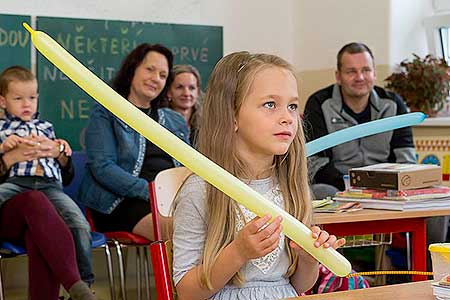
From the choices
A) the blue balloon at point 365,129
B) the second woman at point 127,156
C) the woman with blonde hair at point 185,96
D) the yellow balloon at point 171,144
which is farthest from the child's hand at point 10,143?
the yellow balloon at point 171,144

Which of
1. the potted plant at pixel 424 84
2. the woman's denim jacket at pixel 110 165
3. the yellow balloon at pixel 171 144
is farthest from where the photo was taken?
the potted plant at pixel 424 84

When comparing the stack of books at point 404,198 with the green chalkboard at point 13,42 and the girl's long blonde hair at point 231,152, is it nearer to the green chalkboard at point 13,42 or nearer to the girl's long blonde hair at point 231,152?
the girl's long blonde hair at point 231,152

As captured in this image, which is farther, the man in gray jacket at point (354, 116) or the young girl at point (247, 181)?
the man in gray jacket at point (354, 116)

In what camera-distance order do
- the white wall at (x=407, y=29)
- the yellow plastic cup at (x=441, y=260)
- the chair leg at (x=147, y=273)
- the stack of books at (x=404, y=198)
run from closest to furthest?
1. the yellow plastic cup at (x=441, y=260)
2. the stack of books at (x=404, y=198)
3. the chair leg at (x=147, y=273)
4. the white wall at (x=407, y=29)

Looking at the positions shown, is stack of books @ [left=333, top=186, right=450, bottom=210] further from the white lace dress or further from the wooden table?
the wooden table

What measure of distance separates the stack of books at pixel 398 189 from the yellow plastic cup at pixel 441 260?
135 cm

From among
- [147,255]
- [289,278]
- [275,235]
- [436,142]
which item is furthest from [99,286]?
[275,235]

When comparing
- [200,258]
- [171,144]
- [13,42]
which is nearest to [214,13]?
[13,42]

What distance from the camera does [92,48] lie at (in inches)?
182

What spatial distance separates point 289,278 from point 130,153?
221 cm

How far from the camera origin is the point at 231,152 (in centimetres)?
175

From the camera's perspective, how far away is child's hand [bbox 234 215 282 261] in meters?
1.31

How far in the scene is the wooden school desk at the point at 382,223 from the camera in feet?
8.52

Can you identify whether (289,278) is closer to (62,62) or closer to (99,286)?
(62,62)
